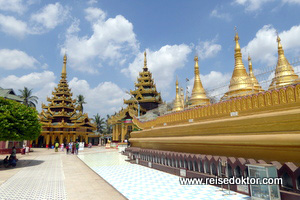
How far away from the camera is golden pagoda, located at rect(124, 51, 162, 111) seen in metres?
42.9

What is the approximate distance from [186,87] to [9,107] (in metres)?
15.3

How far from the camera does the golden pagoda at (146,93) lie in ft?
141

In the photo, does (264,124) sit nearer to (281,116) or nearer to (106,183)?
(281,116)

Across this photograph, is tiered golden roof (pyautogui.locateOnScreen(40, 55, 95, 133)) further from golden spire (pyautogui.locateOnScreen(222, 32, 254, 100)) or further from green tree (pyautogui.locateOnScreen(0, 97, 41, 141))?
golden spire (pyautogui.locateOnScreen(222, 32, 254, 100))

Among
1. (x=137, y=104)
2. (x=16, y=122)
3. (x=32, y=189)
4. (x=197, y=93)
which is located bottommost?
(x=32, y=189)

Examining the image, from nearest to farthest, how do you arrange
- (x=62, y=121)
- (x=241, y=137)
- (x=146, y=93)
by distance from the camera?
(x=241, y=137)
(x=62, y=121)
(x=146, y=93)

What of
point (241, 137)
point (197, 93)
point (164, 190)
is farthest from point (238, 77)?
point (164, 190)

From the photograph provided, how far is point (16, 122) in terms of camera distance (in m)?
14.0

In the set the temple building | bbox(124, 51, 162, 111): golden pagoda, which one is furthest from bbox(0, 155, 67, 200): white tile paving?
bbox(124, 51, 162, 111): golden pagoda

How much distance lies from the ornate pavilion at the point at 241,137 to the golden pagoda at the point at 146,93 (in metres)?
29.7

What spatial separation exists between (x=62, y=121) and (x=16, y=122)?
97.6 feet

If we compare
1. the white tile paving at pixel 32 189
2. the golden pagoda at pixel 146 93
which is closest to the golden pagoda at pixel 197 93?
the white tile paving at pixel 32 189

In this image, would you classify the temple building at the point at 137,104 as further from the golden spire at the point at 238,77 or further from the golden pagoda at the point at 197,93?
the golden spire at the point at 238,77

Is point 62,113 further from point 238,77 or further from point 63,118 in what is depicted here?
point 238,77
